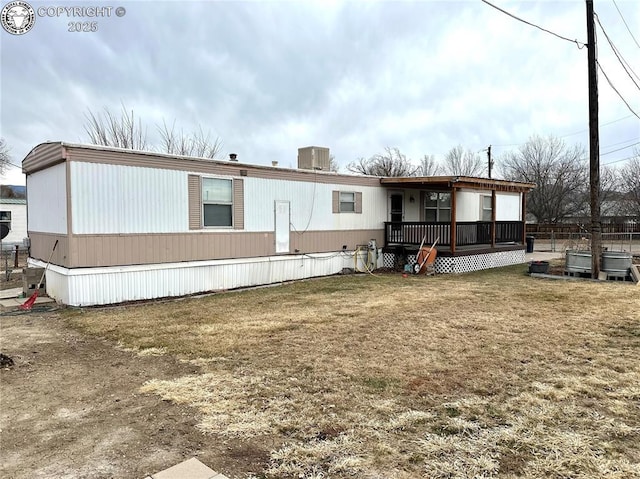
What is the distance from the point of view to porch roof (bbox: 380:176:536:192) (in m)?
12.3

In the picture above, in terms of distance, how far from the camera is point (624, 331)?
234 inches

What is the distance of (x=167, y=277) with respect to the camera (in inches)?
358

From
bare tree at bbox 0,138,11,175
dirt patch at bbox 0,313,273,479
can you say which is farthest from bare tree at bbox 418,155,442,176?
dirt patch at bbox 0,313,273,479

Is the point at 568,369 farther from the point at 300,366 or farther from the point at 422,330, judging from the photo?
the point at 300,366

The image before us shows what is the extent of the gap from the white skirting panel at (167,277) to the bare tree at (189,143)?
43.0 feet

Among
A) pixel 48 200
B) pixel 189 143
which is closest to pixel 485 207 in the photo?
pixel 48 200

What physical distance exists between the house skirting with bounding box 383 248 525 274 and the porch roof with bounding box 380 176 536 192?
215 cm

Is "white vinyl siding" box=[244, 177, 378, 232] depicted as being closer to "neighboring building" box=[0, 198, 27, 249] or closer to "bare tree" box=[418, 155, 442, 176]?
"neighboring building" box=[0, 198, 27, 249]

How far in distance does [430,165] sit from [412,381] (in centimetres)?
3598

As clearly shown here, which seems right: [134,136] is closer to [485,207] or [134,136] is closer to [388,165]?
[485,207]

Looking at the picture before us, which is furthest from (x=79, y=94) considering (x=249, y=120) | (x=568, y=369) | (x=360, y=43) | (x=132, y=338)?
(x=568, y=369)

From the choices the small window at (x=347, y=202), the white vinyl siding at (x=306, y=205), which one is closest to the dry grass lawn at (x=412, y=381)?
the white vinyl siding at (x=306, y=205)

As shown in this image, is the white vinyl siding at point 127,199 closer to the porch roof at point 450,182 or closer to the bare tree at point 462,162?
the porch roof at point 450,182

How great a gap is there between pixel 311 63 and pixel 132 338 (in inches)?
496
